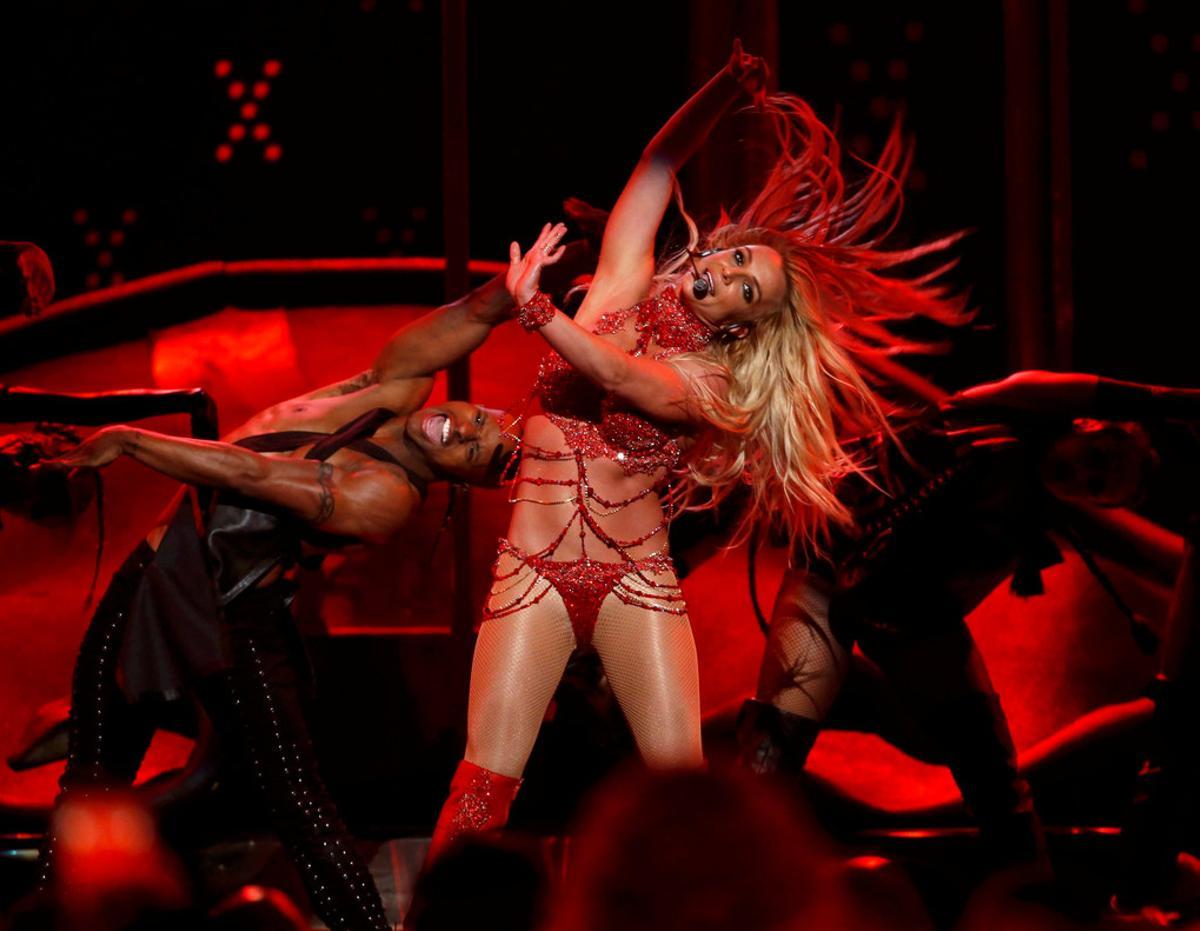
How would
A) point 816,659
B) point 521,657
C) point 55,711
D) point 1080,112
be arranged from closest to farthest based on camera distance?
point 521,657 → point 816,659 → point 55,711 → point 1080,112

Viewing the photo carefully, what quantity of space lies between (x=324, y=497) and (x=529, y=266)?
0.89 m

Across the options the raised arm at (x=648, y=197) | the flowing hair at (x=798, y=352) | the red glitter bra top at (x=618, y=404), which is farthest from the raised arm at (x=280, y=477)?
the flowing hair at (x=798, y=352)

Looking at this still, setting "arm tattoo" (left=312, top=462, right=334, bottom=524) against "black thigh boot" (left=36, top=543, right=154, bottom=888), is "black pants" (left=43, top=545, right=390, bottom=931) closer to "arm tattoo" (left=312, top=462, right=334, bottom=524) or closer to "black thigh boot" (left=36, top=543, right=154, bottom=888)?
"black thigh boot" (left=36, top=543, right=154, bottom=888)

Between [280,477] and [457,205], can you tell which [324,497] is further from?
[457,205]

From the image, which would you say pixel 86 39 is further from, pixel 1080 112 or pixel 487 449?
pixel 1080 112

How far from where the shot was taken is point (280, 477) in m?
3.19

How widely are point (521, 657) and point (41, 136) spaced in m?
3.44

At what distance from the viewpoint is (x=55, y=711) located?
4367mm

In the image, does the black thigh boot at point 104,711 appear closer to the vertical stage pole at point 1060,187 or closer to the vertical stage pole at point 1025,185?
the vertical stage pole at point 1025,185

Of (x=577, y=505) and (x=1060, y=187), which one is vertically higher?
(x=1060, y=187)

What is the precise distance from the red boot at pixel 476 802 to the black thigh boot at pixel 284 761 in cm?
44

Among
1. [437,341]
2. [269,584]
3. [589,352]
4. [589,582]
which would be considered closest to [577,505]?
[589,582]

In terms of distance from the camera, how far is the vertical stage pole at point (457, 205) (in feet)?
15.3

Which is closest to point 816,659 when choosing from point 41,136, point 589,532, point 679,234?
point 589,532
